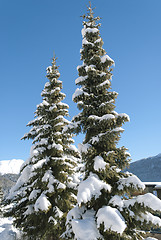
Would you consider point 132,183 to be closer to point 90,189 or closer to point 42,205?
point 90,189

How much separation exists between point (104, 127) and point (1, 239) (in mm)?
13261

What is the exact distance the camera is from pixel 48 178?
11.9 meters

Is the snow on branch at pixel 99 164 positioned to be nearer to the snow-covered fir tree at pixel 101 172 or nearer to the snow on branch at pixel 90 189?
the snow-covered fir tree at pixel 101 172


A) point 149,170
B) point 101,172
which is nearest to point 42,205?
point 101,172

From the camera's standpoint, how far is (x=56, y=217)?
36.3ft

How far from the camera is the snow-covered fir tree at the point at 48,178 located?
11.4 metres

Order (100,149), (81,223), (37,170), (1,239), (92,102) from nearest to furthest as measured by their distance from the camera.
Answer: (81,223) < (100,149) < (92,102) < (37,170) < (1,239)

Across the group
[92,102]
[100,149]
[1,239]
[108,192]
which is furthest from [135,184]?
[1,239]

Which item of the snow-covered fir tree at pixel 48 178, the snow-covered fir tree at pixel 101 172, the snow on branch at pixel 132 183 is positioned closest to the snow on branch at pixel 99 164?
the snow-covered fir tree at pixel 101 172

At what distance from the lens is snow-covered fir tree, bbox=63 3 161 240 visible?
6.62m

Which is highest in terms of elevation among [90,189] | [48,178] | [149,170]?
[48,178]

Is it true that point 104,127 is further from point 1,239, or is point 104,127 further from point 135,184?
point 1,239

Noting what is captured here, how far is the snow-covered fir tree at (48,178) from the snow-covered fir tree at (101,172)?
252cm

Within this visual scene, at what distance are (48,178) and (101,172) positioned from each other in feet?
17.1
